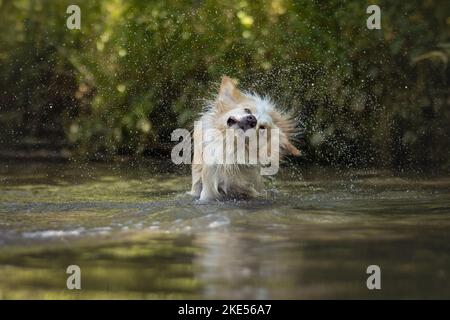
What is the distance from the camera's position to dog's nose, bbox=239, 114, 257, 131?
7047 mm

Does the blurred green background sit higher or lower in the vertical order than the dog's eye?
higher

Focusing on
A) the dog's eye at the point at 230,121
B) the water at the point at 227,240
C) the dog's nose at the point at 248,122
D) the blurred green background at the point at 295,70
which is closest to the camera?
the water at the point at 227,240

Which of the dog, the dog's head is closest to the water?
the dog

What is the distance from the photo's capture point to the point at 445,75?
409 inches

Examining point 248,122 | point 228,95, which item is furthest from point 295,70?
point 248,122

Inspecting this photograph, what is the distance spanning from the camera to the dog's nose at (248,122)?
705 centimetres

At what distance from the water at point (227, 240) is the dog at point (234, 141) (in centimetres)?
28

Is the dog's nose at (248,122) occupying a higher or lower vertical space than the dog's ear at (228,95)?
lower

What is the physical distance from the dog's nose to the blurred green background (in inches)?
120

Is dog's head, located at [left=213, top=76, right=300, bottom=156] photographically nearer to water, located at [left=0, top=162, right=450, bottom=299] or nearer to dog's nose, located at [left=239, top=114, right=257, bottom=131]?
dog's nose, located at [left=239, top=114, right=257, bottom=131]

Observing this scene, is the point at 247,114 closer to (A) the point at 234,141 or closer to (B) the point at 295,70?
(A) the point at 234,141

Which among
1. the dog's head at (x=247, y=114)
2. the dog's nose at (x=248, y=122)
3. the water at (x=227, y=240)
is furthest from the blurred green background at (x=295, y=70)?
the dog's nose at (x=248, y=122)

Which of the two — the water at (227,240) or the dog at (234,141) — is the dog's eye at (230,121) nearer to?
the dog at (234,141)

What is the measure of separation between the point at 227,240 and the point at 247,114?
190 centimetres
